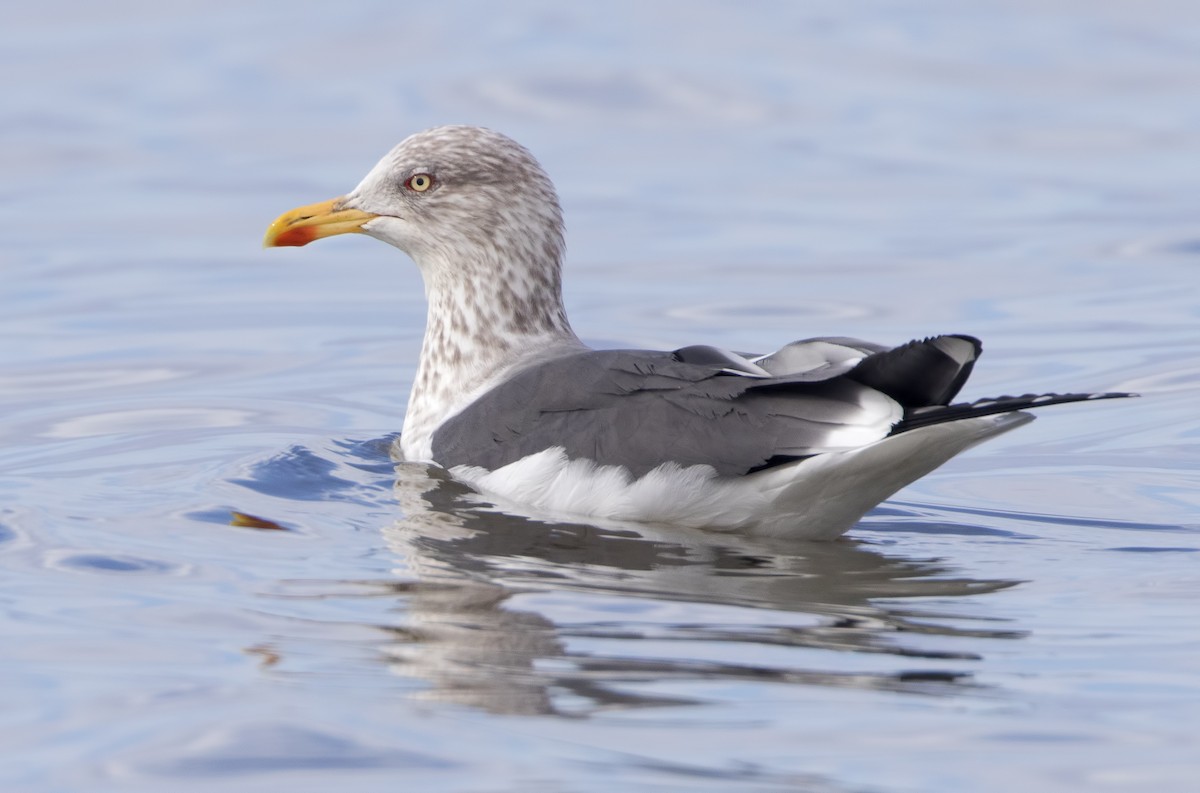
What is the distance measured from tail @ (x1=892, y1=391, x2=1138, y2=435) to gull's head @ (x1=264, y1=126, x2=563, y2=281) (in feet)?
9.08

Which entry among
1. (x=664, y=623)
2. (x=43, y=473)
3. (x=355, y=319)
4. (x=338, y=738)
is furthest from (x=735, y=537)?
(x=355, y=319)

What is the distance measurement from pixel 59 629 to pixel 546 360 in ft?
8.69

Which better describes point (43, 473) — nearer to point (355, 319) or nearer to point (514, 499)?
point (514, 499)

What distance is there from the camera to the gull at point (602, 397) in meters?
6.86

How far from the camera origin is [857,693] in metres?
5.42

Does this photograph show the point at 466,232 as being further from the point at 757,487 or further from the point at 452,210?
the point at 757,487

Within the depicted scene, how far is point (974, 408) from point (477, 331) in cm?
289

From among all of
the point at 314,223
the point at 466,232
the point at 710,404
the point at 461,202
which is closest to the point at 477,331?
the point at 466,232

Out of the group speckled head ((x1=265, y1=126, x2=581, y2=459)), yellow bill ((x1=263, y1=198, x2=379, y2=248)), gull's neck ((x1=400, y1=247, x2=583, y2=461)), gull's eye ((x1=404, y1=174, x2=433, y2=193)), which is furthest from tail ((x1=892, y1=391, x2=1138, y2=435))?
yellow bill ((x1=263, y1=198, x2=379, y2=248))

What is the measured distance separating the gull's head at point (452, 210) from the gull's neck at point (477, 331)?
0.11 ft

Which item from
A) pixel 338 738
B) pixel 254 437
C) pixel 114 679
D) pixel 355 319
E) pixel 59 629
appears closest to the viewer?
pixel 338 738

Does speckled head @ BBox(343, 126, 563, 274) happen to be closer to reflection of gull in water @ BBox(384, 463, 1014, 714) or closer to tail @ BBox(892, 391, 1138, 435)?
reflection of gull in water @ BBox(384, 463, 1014, 714)

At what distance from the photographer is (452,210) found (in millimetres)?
9078

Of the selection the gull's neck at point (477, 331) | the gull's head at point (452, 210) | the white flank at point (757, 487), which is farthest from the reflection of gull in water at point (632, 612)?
the gull's head at point (452, 210)
